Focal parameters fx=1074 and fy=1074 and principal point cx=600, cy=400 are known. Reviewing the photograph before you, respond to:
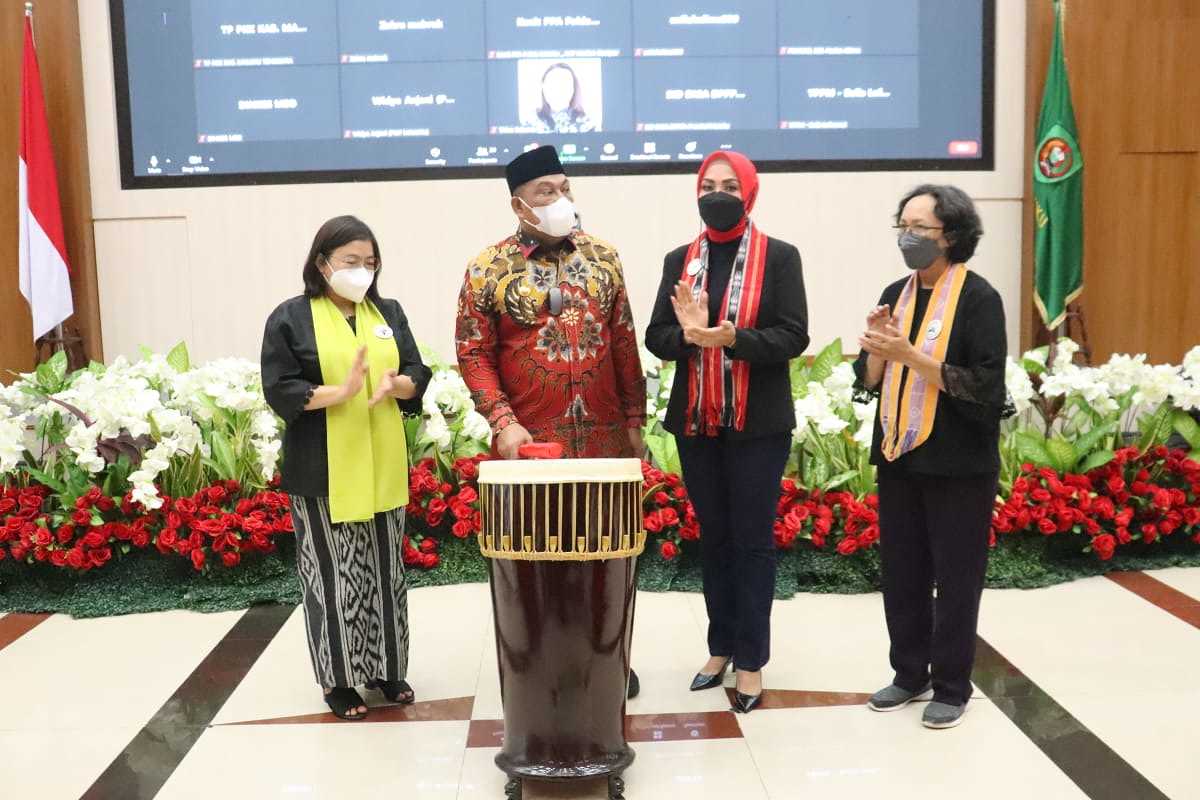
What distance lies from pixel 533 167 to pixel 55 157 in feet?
13.1

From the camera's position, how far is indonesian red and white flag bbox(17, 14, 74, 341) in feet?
17.7

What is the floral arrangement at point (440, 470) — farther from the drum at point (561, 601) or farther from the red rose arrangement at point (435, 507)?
the drum at point (561, 601)

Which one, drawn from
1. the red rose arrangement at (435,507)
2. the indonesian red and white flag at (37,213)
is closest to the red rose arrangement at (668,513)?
the red rose arrangement at (435,507)

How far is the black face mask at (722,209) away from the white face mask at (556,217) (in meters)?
0.34

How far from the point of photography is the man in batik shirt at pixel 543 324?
285 cm

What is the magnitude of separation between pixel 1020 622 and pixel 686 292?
1.82 m

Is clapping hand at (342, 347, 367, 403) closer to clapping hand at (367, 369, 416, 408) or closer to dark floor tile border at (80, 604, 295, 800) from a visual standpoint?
clapping hand at (367, 369, 416, 408)

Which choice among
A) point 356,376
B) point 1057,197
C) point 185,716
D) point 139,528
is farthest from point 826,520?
point 139,528

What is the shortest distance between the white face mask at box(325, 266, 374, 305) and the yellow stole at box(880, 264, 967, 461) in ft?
4.63

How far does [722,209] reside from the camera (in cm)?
280

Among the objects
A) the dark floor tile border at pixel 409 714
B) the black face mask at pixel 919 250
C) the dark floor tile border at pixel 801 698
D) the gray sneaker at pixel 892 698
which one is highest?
the black face mask at pixel 919 250

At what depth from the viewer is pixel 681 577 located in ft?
13.8

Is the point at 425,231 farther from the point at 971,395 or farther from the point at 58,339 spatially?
the point at 971,395

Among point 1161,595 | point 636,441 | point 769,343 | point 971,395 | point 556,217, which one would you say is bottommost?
point 1161,595
